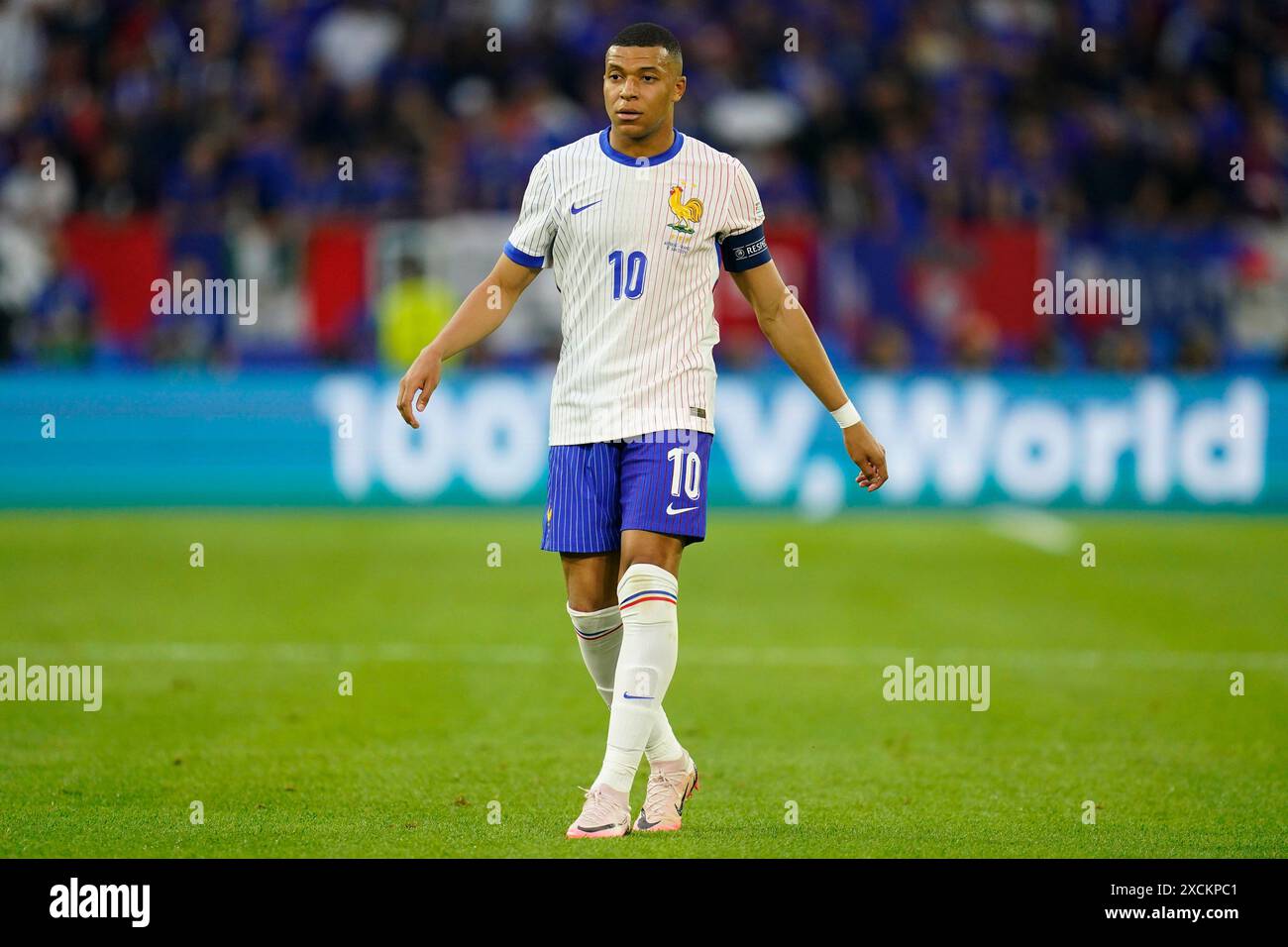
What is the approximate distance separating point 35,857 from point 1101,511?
43.6ft

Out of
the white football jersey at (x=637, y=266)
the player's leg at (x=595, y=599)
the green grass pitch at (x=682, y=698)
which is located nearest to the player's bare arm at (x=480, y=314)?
the white football jersey at (x=637, y=266)

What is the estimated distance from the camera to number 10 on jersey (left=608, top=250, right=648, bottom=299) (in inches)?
242

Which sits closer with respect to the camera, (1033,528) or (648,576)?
(648,576)

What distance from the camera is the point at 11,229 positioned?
1930cm

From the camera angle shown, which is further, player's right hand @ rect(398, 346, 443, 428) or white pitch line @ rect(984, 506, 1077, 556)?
white pitch line @ rect(984, 506, 1077, 556)

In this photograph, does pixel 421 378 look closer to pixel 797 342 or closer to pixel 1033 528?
pixel 797 342

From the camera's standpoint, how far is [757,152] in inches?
838

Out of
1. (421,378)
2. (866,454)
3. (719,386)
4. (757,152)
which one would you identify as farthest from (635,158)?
(757,152)

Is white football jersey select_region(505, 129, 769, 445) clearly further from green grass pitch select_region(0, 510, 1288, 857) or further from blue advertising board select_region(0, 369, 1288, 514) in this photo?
blue advertising board select_region(0, 369, 1288, 514)

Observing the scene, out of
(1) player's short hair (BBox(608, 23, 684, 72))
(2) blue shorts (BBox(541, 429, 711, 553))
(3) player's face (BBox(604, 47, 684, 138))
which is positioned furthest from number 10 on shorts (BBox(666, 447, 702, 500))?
(1) player's short hair (BBox(608, 23, 684, 72))

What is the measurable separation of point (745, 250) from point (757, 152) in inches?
602

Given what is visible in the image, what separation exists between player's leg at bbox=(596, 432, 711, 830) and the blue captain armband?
614 mm
